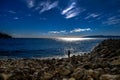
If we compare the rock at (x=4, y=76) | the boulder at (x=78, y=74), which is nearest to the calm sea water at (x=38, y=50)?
the rock at (x=4, y=76)

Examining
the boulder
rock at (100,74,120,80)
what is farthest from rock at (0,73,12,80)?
rock at (100,74,120,80)

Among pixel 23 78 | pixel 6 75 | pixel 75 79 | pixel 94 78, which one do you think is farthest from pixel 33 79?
Answer: pixel 94 78

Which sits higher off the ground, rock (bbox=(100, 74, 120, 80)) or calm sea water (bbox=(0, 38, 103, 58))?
rock (bbox=(100, 74, 120, 80))

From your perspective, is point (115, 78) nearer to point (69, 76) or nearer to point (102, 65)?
point (69, 76)

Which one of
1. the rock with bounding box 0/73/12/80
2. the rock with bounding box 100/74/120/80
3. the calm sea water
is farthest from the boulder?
the calm sea water

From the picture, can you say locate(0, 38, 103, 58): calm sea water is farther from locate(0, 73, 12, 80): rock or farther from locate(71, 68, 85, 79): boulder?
locate(71, 68, 85, 79): boulder

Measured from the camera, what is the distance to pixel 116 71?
8.31 m

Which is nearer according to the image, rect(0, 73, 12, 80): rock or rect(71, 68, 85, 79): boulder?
rect(71, 68, 85, 79): boulder

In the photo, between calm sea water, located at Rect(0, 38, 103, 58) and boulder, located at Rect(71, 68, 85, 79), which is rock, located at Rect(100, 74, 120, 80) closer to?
boulder, located at Rect(71, 68, 85, 79)

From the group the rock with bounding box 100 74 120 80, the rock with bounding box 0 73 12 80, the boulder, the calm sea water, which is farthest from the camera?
the calm sea water

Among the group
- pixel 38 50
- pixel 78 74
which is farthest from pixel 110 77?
pixel 38 50

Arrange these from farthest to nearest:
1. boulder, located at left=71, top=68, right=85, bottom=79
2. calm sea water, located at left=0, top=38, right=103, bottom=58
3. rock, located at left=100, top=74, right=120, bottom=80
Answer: calm sea water, located at left=0, top=38, right=103, bottom=58
boulder, located at left=71, top=68, right=85, bottom=79
rock, located at left=100, top=74, right=120, bottom=80

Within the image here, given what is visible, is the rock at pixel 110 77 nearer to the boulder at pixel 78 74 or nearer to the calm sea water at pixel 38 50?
the boulder at pixel 78 74

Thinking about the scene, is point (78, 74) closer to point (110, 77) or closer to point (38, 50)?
point (110, 77)
